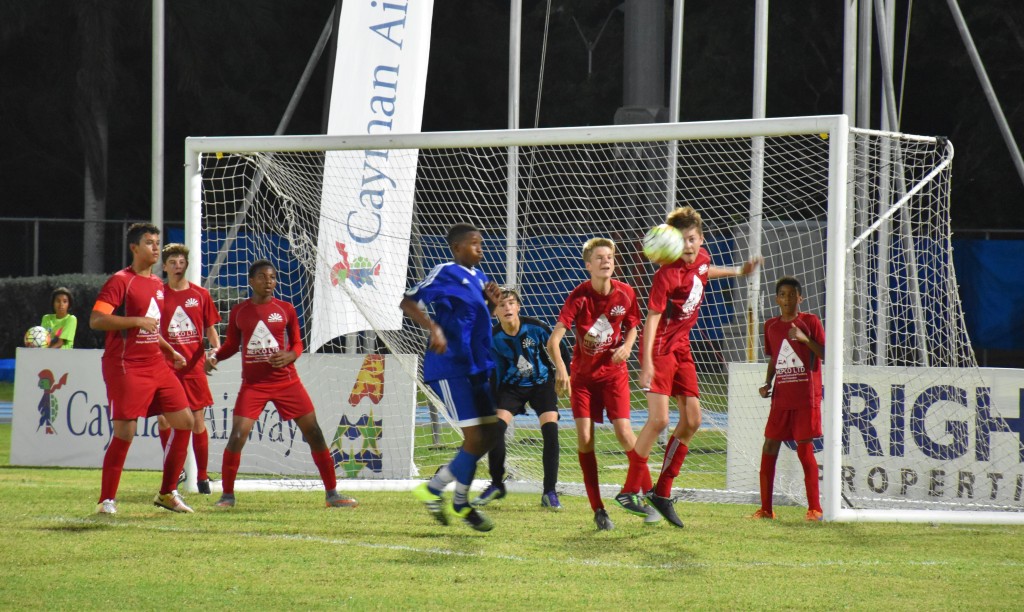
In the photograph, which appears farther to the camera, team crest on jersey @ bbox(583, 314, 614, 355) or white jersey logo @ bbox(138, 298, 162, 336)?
team crest on jersey @ bbox(583, 314, 614, 355)

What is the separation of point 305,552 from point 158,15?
376 inches

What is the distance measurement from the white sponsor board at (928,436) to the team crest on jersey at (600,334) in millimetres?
2223

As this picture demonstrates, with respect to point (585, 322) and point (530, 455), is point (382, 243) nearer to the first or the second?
point (530, 455)

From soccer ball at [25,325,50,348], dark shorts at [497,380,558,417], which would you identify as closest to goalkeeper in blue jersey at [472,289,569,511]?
dark shorts at [497,380,558,417]

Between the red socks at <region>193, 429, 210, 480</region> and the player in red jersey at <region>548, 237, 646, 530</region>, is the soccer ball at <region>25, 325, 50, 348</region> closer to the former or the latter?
the red socks at <region>193, 429, 210, 480</region>

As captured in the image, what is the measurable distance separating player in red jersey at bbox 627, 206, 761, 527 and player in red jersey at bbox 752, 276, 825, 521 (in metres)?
0.85

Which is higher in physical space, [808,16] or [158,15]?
[808,16]

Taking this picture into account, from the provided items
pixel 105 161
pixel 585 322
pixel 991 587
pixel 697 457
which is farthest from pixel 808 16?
pixel 991 587

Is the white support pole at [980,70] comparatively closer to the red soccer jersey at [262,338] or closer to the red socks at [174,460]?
the red soccer jersey at [262,338]

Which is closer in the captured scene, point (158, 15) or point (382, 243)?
point (382, 243)

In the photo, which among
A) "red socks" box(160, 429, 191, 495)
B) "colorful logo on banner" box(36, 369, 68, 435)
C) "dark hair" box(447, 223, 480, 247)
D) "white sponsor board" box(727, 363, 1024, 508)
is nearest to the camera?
"dark hair" box(447, 223, 480, 247)

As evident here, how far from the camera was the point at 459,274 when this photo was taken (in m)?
6.91

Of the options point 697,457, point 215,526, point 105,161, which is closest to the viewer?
point 215,526

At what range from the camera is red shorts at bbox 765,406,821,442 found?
8211mm
